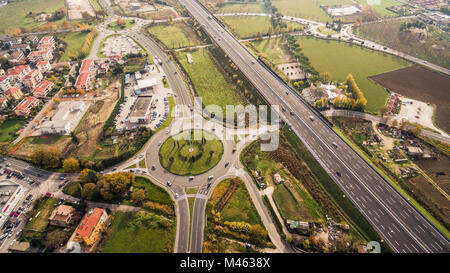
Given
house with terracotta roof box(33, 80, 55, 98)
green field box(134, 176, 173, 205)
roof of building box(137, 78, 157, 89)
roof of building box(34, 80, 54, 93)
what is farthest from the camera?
roof of building box(137, 78, 157, 89)

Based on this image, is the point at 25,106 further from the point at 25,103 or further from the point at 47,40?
the point at 47,40

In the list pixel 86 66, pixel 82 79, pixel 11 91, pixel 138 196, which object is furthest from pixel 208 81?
pixel 11 91

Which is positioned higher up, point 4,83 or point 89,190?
point 4,83

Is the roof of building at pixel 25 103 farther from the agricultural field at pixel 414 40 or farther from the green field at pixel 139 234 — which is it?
the agricultural field at pixel 414 40

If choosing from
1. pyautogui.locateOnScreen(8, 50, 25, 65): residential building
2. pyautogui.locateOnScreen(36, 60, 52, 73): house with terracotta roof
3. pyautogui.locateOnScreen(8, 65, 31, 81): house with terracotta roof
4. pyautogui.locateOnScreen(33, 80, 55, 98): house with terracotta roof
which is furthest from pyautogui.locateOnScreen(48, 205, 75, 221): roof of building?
pyautogui.locateOnScreen(8, 50, 25, 65): residential building

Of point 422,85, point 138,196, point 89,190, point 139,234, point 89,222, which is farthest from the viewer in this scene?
point 422,85

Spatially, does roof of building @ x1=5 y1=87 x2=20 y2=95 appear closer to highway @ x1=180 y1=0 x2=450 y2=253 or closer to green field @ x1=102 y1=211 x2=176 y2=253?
green field @ x1=102 y1=211 x2=176 y2=253

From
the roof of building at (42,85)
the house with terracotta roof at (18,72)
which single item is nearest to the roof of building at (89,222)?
the roof of building at (42,85)
